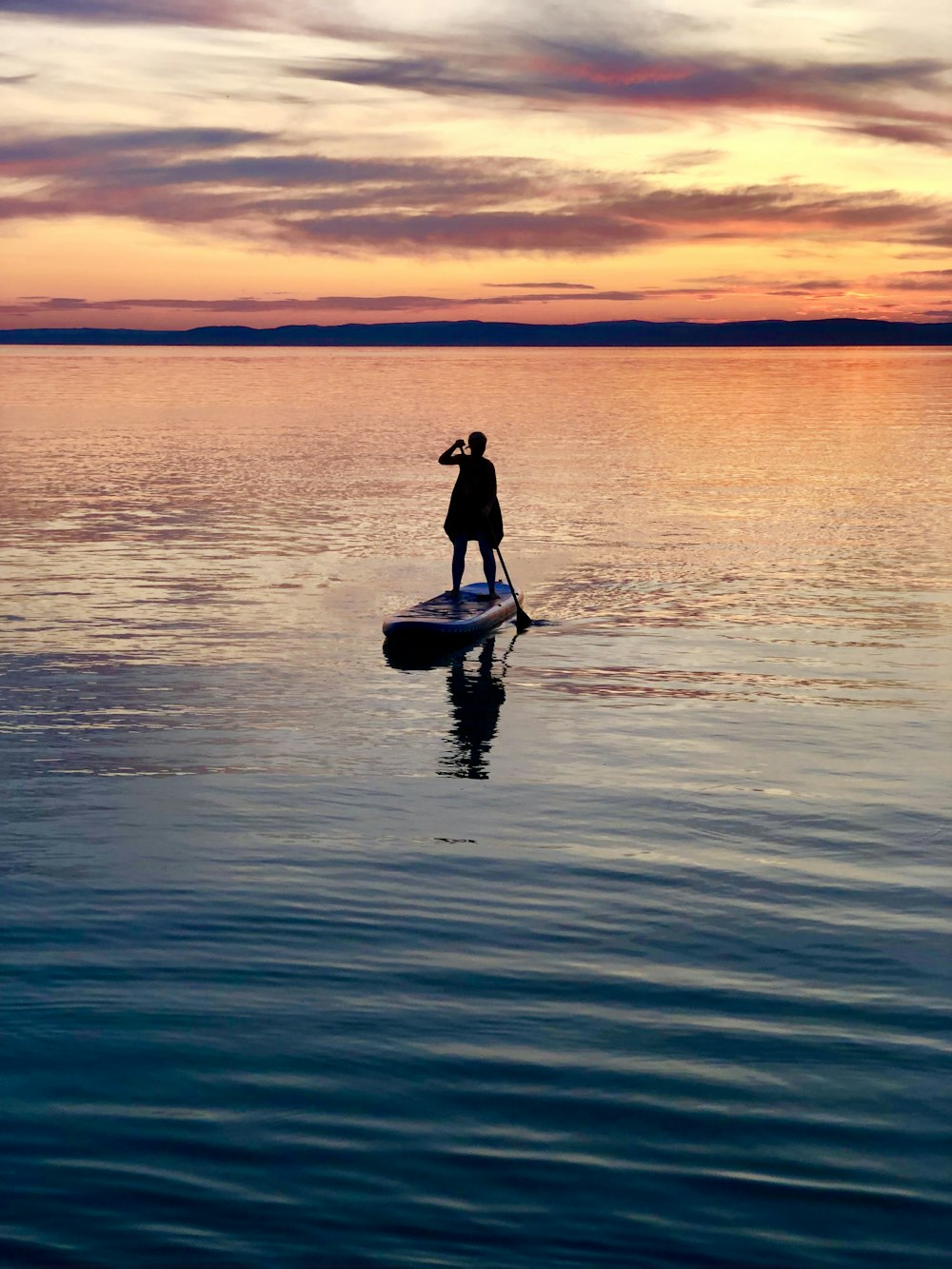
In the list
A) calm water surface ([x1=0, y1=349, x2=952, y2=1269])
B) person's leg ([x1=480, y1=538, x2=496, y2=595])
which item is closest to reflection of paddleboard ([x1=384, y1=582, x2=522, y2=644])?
person's leg ([x1=480, y1=538, x2=496, y2=595])

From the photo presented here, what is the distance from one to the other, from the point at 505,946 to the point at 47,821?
13.7 feet

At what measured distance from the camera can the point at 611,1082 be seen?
21.8ft

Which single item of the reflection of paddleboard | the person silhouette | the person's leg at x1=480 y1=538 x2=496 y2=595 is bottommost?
the reflection of paddleboard

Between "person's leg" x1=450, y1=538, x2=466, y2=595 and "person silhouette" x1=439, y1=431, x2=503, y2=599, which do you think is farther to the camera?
"person's leg" x1=450, y1=538, x2=466, y2=595

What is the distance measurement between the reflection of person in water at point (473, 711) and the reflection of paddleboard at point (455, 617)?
0.32 metres

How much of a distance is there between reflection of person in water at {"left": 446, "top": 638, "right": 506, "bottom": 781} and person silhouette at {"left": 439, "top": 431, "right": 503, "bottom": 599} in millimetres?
1600

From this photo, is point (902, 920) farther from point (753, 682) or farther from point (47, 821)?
point (753, 682)

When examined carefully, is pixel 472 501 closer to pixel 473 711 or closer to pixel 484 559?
pixel 484 559

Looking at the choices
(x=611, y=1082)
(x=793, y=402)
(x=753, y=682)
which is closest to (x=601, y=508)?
(x=753, y=682)

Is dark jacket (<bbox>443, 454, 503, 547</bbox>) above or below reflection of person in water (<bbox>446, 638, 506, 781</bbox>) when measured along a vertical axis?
above

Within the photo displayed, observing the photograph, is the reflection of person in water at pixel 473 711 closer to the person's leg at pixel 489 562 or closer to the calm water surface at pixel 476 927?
the calm water surface at pixel 476 927

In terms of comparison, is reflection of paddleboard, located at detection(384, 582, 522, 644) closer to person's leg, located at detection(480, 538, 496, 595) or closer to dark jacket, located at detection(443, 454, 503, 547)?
person's leg, located at detection(480, 538, 496, 595)

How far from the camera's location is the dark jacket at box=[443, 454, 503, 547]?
63.9 ft

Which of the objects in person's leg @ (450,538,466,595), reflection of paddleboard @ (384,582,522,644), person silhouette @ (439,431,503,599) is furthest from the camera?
person's leg @ (450,538,466,595)
